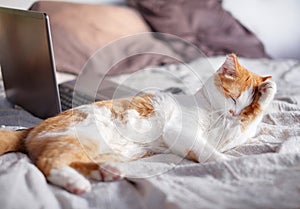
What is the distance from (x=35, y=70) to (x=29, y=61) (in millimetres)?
43

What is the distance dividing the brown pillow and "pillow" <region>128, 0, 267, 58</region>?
0.14 m

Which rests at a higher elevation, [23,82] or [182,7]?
[182,7]

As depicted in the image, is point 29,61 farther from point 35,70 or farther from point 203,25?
point 203,25

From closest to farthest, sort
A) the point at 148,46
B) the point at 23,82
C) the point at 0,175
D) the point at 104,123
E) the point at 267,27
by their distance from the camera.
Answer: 1. the point at 0,175
2. the point at 104,123
3. the point at 23,82
4. the point at 148,46
5. the point at 267,27

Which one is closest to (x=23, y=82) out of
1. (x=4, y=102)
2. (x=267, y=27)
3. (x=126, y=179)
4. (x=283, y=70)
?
(x=4, y=102)

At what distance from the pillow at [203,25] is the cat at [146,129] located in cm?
116

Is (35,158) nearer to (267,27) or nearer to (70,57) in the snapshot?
(70,57)

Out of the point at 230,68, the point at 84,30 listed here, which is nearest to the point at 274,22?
the point at 84,30

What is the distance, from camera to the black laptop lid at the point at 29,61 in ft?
3.59

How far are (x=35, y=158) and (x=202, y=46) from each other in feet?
4.88

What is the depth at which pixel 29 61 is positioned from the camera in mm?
1193

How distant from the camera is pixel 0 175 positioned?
27.6 inches

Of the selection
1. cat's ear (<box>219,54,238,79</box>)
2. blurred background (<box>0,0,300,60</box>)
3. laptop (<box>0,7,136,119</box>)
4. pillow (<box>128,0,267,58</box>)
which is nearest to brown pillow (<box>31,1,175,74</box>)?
pillow (<box>128,0,267,58</box>)

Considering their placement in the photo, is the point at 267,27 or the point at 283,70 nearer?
the point at 283,70
